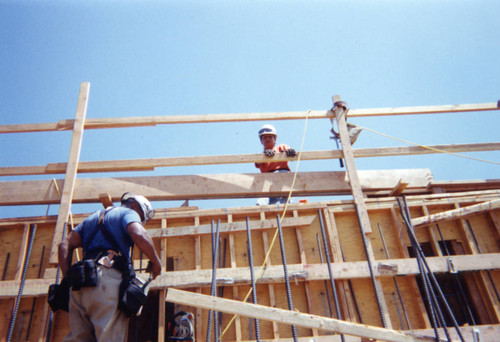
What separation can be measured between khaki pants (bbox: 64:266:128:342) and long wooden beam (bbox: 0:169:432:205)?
8.47 feet

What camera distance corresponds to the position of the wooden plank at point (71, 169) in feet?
15.9

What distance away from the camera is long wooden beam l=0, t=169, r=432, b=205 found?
18.3 ft

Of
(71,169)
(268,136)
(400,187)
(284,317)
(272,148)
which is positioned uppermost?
(268,136)

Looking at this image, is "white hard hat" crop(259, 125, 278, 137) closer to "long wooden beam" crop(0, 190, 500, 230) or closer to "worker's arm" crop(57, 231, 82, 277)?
"long wooden beam" crop(0, 190, 500, 230)

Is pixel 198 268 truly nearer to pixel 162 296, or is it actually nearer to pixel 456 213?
pixel 162 296

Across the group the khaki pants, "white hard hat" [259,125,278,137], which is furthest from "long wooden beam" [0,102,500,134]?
the khaki pants

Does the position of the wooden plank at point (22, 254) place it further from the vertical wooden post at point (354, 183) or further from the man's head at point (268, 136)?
the vertical wooden post at point (354, 183)

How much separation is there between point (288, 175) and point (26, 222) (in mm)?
4440

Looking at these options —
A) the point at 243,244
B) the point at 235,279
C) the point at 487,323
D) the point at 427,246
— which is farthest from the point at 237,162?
the point at 487,323

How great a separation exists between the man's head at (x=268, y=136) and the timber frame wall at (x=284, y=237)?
177cm

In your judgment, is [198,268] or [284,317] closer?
[284,317]

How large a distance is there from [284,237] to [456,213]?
9.29 ft

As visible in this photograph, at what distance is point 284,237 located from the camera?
17.3 feet

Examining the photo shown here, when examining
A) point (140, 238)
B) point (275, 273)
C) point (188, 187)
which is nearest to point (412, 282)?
point (275, 273)
